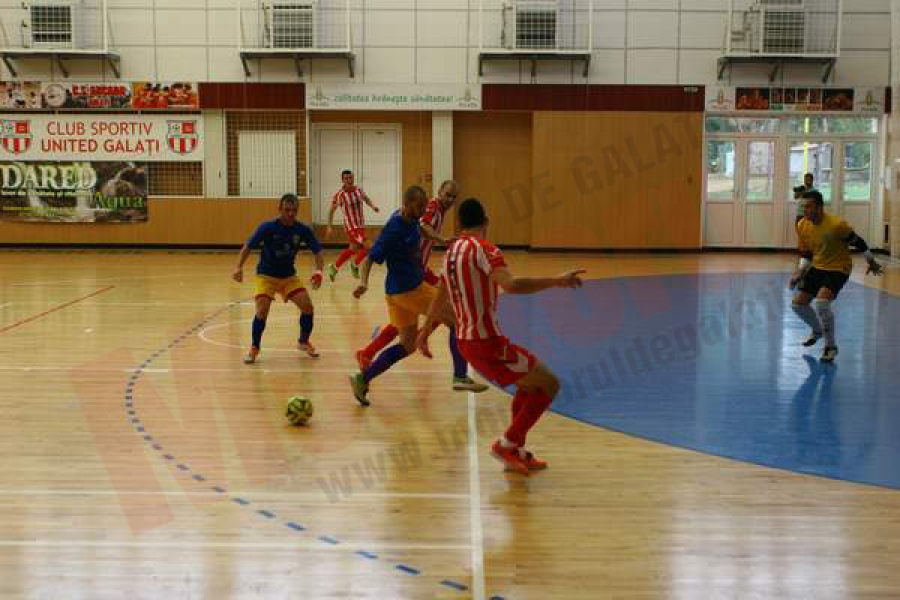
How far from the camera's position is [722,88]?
25000 mm

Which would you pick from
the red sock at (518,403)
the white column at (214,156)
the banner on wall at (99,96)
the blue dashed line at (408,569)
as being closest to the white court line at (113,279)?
the white column at (214,156)

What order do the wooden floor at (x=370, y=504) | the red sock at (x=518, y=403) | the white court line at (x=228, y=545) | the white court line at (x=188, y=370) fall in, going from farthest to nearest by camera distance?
the white court line at (x=188, y=370) → the red sock at (x=518, y=403) → the white court line at (x=228, y=545) → the wooden floor at (x=370, y=504)

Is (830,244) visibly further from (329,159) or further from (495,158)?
(329,159)

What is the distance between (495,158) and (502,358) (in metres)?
19.6

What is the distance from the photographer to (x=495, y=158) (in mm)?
25953

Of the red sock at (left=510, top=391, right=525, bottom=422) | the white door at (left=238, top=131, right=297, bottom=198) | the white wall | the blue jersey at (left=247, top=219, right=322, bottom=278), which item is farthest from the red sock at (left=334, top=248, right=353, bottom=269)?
the red sock at (left=510, top=391, right=525, bottom=422)

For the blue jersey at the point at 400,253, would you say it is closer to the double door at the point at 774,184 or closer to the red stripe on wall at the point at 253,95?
the red stripe on wall at the point at 253,95

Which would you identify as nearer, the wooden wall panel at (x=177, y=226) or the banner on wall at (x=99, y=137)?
the banner on wall at (x=99, y=137)

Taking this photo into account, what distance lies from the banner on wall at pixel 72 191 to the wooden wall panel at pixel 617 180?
10263mm

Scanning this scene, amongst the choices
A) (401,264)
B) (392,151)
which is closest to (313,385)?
(401,264)

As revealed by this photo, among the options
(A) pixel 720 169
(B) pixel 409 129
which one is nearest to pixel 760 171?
(A) pixel 720 169

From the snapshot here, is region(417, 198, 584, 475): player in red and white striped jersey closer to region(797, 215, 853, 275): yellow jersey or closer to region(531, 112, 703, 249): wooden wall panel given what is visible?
region(797, 215, 853, 275): yellow jersey

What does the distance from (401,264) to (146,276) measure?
476 inches

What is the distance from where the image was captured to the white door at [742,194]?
2577cm
